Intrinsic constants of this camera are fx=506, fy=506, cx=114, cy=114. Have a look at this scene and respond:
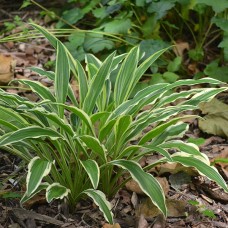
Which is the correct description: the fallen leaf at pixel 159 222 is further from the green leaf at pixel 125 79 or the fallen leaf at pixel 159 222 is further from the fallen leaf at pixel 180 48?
the fallen leaf at pixel 180 48

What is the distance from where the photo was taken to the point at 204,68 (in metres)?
3.40

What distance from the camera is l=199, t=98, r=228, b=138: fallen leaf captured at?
2807 millimetres

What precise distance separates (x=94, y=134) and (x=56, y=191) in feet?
0.91

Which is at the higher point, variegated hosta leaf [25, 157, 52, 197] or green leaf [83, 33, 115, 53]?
green leaf [83, 33, 115, 53]

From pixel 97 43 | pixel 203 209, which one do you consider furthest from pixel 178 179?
pixel 97 43

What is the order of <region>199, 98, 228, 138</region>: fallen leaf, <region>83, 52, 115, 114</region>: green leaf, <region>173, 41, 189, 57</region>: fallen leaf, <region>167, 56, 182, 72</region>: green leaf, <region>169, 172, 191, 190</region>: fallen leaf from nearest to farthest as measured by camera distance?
<region>83, 52, 115, 114</region>: green leaf
<region>169, 172, 191, 190</region>: fallen leaf
<region>199, 98, 228, 138</region>: fallen leaf
<region>167, 56, 182, 72</region>: green leaf
<region>173, 41, 189, 57</region>: fallen leaf

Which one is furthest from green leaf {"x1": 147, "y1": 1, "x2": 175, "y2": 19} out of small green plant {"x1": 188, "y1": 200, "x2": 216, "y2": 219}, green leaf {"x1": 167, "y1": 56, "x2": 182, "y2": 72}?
small green plant {"x1": 188, "y1": 200, "x2": 216, "y2": 219}

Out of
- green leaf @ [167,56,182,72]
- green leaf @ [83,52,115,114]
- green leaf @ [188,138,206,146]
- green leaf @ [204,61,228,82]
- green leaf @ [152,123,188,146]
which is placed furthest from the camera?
green leaf @ [167,56,182,72]

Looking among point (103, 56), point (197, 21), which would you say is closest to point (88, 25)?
point (103, 56)

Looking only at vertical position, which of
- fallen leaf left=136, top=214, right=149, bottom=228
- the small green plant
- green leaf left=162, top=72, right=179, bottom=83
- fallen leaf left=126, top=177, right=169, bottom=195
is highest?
green leaf left=162, top=72, right=179, bottom=83

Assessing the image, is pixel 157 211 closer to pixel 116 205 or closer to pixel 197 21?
pixel 116 205

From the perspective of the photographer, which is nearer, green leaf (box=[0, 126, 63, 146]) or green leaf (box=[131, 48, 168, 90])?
green leaf (box=[0, 126, 63, 146])

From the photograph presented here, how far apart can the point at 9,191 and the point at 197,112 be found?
1.27 metres

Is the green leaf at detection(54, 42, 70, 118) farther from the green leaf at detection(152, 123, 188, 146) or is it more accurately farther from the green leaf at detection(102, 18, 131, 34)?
the green leaf at detection(102, 18, 131, 34)
